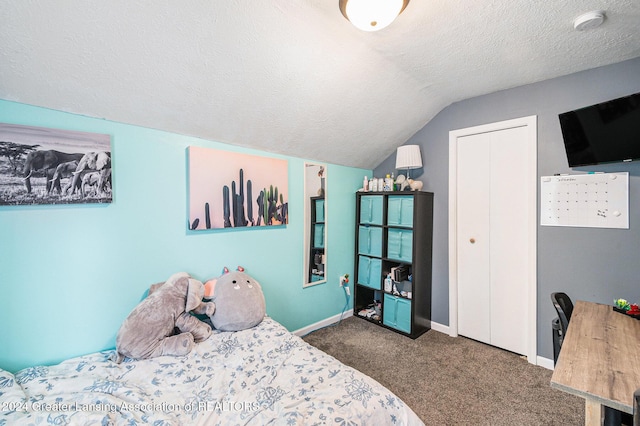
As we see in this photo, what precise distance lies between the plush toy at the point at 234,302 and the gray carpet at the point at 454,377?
954 mm

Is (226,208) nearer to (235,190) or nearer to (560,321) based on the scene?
(235,190)

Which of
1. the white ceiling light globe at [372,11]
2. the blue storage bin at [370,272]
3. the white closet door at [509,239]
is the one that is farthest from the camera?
the blue storage bin at [370,272]

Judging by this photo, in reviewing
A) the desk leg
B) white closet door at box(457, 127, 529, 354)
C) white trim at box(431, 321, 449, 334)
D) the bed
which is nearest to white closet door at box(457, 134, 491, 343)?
white closet door at box(457, 127, 529, 354)

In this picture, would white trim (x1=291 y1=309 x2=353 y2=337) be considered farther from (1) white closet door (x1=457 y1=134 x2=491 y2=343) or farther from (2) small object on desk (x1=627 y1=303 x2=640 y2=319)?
(2) small object on desk (x1=627 y1=303 x2=640 y2=319)

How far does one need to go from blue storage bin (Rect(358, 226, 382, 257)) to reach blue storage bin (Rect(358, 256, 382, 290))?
0.08m

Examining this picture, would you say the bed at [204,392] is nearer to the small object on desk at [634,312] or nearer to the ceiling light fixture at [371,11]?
the small object on desk at [634,312]

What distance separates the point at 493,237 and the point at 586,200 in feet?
2.32

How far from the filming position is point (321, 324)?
9.38ft

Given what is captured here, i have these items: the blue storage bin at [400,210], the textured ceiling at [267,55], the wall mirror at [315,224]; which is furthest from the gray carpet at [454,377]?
the textured ceiling at [267,55]

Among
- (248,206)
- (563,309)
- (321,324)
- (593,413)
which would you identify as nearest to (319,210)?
(248,206)

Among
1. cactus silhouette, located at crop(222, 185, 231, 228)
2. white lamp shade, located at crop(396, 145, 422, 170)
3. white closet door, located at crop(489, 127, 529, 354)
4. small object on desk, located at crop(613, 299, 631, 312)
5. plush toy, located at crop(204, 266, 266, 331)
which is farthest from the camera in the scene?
white lamp shade, located at crop(396, 145, 422, 170)

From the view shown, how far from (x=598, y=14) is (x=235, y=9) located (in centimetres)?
198

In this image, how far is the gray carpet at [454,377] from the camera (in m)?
1.69

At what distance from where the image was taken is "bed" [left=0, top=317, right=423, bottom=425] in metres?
1.06
